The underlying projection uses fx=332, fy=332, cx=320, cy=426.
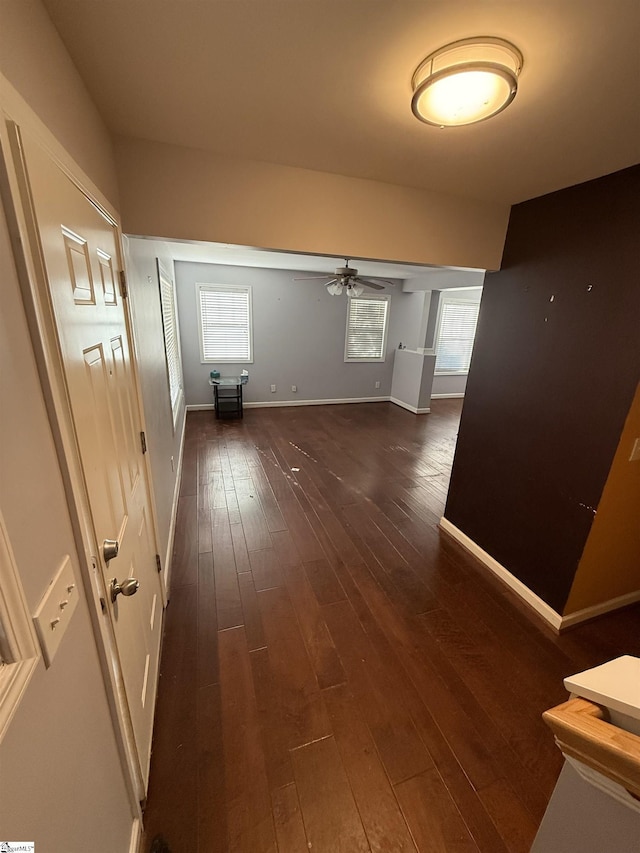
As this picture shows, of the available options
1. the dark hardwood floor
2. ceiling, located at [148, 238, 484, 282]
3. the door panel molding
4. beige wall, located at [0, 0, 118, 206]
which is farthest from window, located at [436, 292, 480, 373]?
the door panel molding

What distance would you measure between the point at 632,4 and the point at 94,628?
6.37 ft

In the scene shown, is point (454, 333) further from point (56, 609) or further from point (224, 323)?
point (56, 609)

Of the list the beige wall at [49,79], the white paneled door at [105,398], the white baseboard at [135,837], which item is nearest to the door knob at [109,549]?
the white paneled door at [105,398]

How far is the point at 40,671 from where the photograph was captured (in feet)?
1.92

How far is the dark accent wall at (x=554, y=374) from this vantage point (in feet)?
5.21

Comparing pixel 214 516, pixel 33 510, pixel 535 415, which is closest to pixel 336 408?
pixel 214 516

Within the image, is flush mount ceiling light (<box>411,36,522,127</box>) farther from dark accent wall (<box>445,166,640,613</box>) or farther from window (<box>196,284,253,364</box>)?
window (<box>196,284,253,364</box>)

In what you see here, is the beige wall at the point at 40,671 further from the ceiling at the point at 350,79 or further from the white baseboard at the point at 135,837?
the ceiling at the point at 350,79

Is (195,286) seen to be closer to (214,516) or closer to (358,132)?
(214,516)

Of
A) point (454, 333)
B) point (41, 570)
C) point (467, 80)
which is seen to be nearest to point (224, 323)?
point (454, 333)

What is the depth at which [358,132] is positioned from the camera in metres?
1.30

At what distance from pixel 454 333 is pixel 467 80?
21.5 feet

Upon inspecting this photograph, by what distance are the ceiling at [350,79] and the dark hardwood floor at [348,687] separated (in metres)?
2.36

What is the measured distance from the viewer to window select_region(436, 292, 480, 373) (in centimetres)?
673
